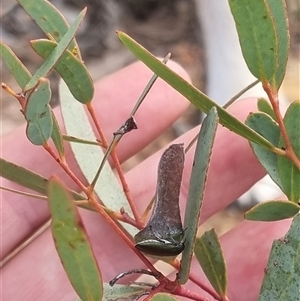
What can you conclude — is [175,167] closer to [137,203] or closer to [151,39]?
[137,203]

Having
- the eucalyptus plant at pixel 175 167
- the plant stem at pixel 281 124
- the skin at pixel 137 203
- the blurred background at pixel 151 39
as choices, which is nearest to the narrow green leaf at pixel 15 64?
the eucalyptus plant at pixel 175 167

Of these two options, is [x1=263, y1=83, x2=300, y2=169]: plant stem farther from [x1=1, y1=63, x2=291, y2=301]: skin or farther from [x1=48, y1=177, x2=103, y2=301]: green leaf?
[x1=1, y1=63, x2=291, y2=301]: skin

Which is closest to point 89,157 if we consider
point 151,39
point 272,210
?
point 272,210

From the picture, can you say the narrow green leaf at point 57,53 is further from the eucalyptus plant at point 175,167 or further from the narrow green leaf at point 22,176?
the narrow green leaf at point 22,176

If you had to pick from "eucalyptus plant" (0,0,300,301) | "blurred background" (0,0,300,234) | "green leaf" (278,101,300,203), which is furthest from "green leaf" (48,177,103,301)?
"blurred background" (0,0,300,234)

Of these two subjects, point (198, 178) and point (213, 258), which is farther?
point (213, 258)

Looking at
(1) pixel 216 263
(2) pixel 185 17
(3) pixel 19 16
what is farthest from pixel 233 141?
(3) pixel 19 16
